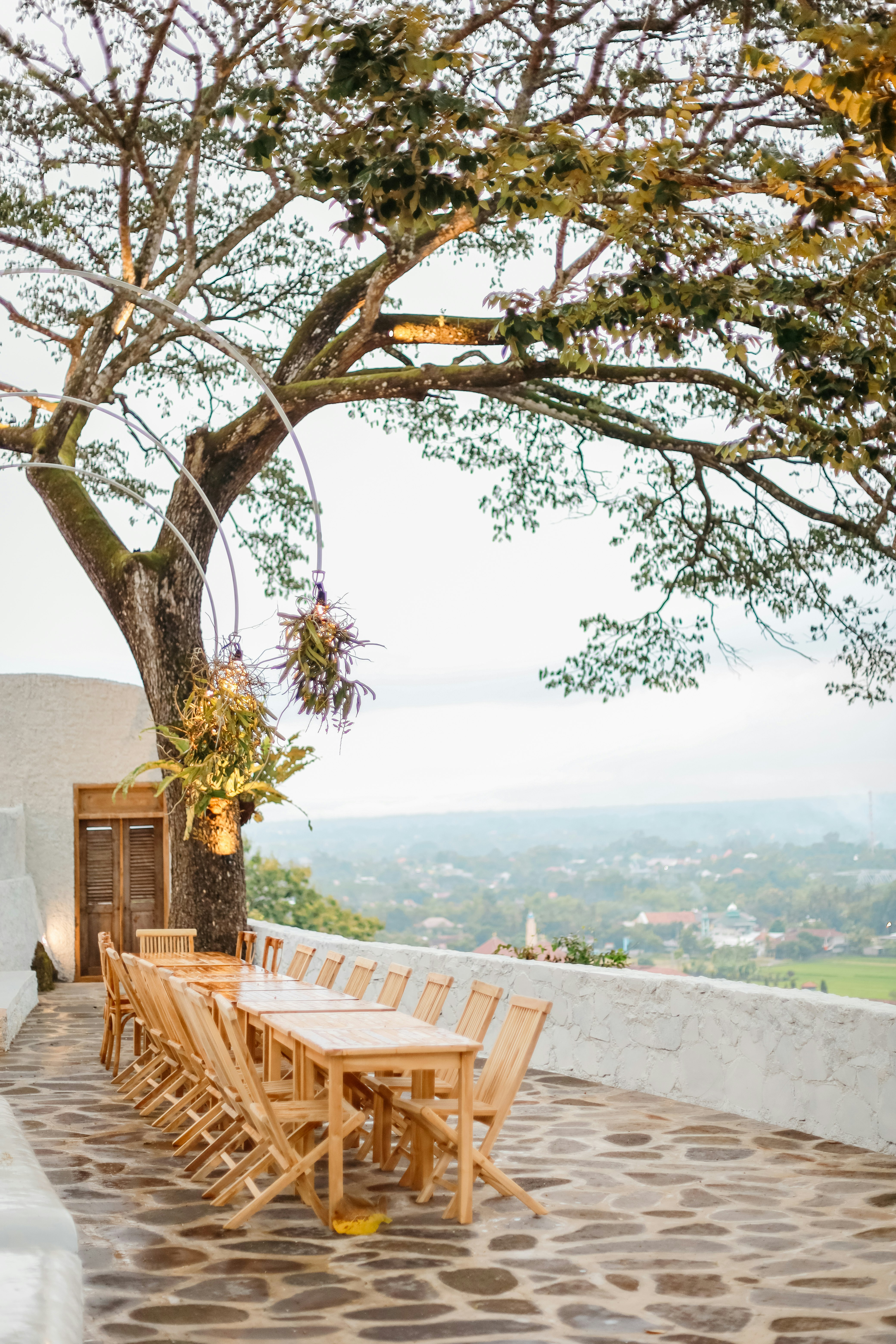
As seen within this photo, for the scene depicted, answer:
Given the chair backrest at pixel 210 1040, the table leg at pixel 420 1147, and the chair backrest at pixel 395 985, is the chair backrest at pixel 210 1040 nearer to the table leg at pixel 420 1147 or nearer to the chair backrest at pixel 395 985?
the table leg at pixel 420 1147

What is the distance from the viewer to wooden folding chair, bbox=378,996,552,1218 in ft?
15.7

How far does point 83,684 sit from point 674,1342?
12.4 metres

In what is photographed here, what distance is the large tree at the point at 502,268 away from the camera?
405cm

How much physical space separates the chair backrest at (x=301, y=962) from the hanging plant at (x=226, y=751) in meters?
1.17

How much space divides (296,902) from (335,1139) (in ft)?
62.3

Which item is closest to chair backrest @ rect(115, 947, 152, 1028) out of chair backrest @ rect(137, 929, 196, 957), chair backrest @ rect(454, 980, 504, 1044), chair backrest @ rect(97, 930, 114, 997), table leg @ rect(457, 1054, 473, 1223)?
chair backrest @ rect(97, 930, 114, 997)

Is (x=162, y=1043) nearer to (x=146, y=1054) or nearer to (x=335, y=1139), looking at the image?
(x=146, y=1054)

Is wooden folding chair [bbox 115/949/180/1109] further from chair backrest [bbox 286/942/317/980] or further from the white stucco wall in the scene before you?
the white stucco wall

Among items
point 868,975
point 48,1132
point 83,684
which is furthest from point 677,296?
point 83,684

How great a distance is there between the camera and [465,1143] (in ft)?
15.3

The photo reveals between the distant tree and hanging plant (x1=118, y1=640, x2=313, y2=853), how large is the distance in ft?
44.8

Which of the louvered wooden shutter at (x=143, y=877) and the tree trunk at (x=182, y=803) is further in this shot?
the louvered wooden shutter at (x=143, y=877)

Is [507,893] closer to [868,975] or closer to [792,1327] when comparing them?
[868,975]

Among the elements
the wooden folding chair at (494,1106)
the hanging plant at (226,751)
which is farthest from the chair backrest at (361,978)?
the hanging plant at (226,751)
